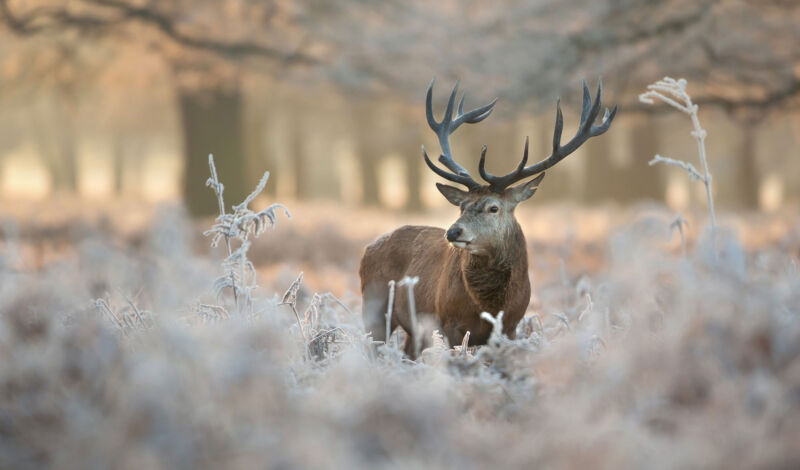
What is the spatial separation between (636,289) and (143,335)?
2093 mm

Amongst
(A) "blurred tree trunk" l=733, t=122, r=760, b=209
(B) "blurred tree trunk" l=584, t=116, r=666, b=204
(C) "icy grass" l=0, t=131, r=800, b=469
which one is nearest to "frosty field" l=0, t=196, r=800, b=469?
(C) "icy grass" l=0, t=131, r=800, b=469

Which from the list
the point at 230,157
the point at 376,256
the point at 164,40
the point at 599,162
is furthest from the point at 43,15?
the point at 599,162

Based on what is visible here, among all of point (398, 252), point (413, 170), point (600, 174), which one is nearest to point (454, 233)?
point (398, 252)

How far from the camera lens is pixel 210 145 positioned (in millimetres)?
16969

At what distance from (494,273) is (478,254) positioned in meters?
0.15

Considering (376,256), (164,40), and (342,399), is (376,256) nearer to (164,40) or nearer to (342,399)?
(342,399)

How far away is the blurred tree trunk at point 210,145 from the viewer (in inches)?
659

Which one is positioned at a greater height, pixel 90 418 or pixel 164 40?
pixel 164 40

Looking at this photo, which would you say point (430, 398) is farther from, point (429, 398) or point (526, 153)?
point (526, 153)

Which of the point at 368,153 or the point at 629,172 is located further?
the point at 368,153

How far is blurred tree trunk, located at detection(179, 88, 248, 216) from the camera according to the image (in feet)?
55.0

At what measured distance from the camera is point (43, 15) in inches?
573

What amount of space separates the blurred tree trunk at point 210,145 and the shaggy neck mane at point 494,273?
39.9 ft

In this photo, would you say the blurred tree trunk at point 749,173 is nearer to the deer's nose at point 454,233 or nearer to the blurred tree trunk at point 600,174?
the blurred tree trunk at point 600,174
